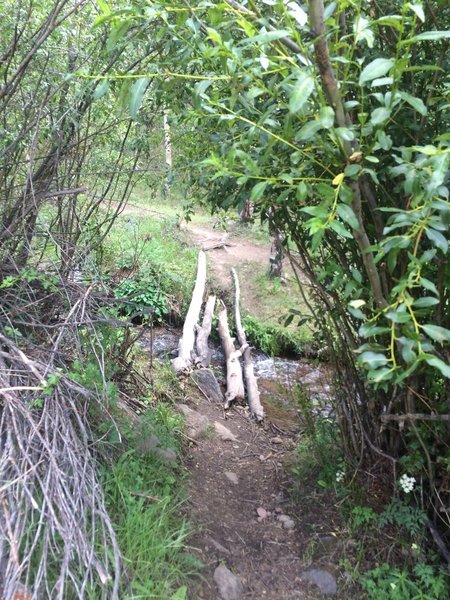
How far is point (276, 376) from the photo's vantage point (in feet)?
21.7

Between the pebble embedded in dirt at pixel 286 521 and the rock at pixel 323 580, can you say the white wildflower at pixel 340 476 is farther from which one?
the rock at pixel 323 580

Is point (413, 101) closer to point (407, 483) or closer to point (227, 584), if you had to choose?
point (407, 483)

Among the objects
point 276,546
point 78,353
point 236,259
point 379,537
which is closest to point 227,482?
point 276,546

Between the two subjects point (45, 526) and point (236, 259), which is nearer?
point (45, 526)

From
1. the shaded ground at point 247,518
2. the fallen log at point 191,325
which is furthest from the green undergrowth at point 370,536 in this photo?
the fallen log at point 191,325

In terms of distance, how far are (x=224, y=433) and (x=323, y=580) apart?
1.85 metres

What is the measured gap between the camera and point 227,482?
11.9 feet

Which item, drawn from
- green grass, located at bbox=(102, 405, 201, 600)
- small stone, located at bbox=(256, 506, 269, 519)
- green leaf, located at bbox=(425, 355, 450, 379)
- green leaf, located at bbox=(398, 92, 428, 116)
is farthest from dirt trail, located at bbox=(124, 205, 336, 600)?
green leaf, located at bbox=(398, 92, 428, 116)

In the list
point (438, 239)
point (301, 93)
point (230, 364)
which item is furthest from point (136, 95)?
point (230, 364)

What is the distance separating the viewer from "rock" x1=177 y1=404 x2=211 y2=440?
4.20 m

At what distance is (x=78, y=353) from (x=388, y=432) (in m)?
1.78

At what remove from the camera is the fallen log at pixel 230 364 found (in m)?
5.69

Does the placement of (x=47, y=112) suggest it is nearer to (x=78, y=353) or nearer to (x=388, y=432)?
(x=78, y=353)

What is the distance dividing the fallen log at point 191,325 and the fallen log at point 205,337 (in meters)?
0.10
